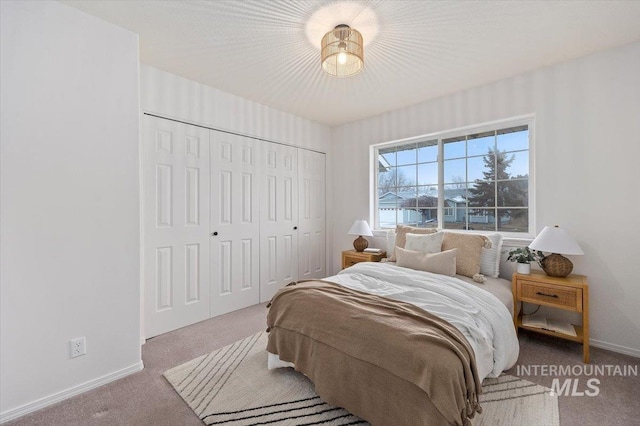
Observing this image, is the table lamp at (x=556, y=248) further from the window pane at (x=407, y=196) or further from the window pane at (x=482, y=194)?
the window pane at (x=407, y=196)

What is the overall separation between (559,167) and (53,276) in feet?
13.1

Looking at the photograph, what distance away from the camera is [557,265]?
7.63 ft

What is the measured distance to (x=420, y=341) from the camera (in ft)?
4.51

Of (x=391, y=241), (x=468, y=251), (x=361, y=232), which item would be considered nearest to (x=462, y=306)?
(x=468, y=251)

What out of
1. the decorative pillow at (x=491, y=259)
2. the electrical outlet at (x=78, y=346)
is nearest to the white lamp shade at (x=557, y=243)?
the decorative pillow at (x=491, y=259)

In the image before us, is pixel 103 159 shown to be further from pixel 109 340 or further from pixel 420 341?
pixel 420 341

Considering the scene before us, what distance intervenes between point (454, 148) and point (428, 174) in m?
0.42

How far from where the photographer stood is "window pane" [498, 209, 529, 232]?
285cm

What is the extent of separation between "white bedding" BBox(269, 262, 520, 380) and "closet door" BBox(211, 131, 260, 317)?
139cm

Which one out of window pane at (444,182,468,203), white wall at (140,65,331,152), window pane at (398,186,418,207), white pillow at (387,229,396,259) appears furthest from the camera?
window pane at (398,186,418,207)

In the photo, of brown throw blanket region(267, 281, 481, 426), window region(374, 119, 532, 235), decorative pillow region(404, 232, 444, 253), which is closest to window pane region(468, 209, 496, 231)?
window region(374, 119, 532, 235)

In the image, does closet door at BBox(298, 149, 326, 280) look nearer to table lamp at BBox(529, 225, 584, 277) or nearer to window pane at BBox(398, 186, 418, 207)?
window pane at BBox(398, 186, 418, 207)

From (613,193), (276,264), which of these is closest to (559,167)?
(613,193)

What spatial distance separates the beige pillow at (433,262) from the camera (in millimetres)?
2525
